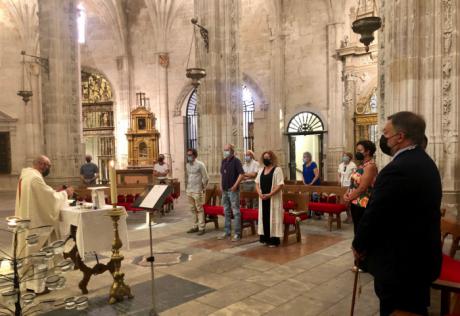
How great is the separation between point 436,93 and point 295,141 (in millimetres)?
10928

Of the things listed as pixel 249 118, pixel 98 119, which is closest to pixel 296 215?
pixel 249 118

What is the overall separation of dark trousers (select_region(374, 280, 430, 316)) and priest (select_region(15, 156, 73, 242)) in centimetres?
413

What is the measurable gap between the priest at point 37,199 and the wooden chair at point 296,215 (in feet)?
12.5

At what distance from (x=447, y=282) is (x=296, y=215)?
3820mm

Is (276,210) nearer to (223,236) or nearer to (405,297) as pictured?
(223,236)

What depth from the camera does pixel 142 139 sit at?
18953 mm

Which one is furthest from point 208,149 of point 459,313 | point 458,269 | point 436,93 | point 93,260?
point 459,313

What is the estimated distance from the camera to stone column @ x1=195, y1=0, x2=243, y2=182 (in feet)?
32.9

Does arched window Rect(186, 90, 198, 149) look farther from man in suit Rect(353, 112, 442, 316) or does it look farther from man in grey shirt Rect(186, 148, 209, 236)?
man in suit Rect(353, 112, 442, 316)

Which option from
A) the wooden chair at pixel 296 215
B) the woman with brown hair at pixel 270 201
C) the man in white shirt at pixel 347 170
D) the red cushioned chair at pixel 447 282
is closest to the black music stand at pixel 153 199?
the woman with brown hair at pixel 270 201

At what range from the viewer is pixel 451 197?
6.43 m

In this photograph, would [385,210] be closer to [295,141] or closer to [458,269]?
[458,269]

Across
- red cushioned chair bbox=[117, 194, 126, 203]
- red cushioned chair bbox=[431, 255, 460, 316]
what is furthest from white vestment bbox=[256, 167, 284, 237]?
red cushioned chair bbox=[117, 194, 126, 203]

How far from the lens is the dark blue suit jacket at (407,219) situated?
2408 mm
